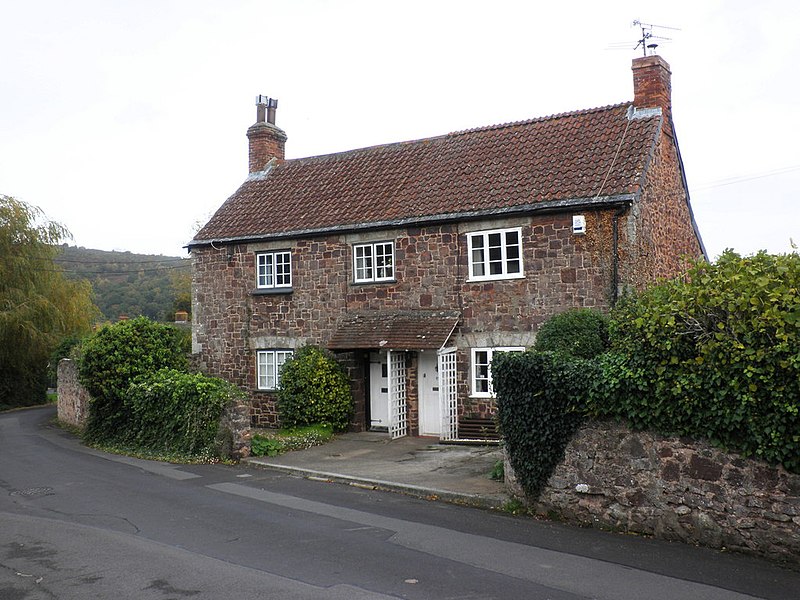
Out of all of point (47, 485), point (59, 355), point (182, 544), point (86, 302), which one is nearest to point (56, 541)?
point (182, 544)

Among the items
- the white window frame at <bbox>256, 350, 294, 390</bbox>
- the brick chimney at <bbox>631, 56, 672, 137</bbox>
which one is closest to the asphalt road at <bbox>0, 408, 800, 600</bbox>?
the white window frame at <bbox>256, 350, 294, 390</bbox>

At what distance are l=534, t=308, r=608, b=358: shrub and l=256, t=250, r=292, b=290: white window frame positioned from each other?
9086 mm

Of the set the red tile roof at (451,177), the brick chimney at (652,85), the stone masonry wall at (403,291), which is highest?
the brick chimney at (652,85)

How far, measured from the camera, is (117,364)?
61.1 feet

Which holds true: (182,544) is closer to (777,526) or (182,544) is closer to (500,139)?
(777,526)

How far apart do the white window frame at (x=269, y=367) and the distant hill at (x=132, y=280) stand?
2909 centimetres

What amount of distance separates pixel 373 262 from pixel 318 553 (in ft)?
37.4

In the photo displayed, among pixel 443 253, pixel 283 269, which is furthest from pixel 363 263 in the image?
pixel 283 269

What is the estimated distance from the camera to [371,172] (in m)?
21.4

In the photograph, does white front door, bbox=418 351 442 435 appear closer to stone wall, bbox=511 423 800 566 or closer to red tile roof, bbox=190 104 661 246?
red tile roof, bbox=190 104 661 246

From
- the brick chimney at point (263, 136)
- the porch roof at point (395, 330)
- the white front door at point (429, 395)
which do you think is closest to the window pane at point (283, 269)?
the porch roof at point (395, 330)

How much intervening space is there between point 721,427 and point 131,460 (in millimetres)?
12926

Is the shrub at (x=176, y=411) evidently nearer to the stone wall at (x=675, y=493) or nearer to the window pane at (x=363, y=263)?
the window pane at (x=363, y=263)

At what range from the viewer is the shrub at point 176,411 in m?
16.1
